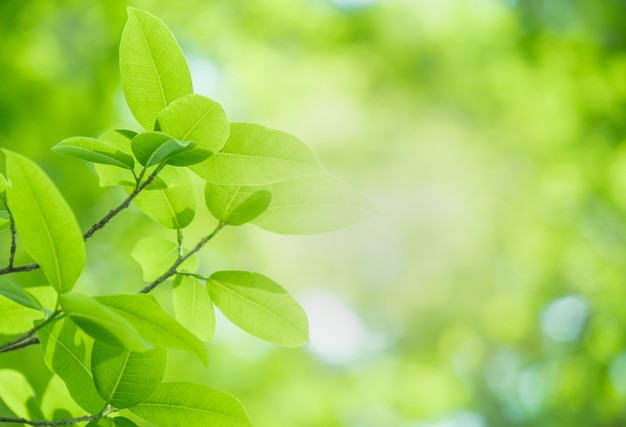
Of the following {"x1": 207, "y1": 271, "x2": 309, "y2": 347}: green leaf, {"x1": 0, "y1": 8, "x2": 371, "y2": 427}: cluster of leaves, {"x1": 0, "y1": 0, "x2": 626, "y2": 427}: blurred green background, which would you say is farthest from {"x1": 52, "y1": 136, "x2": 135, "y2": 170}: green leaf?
{"x1": 0, "y1": 0, "x2": 626, "y2": 427}: blurred green background

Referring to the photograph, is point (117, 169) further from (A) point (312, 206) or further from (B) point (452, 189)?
(B) point (452, 189)

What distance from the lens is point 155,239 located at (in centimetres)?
86

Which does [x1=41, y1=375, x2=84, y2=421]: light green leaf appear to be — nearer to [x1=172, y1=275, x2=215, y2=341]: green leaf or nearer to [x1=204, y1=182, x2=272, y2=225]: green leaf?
[x1=172, y1=275, x2=215, y2=341]: green leaf

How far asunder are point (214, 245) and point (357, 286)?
2.39m

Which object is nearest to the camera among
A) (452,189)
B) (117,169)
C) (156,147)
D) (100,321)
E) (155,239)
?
(100,321)

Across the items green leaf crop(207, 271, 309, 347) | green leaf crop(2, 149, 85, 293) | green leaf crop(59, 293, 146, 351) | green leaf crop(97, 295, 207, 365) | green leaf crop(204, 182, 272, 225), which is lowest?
green leaf crop(59, 293, 146, 351)

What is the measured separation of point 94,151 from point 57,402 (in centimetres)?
40

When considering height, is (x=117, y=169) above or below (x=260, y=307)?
above

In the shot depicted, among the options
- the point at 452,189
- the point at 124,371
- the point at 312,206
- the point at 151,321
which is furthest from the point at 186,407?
the point at 452,189

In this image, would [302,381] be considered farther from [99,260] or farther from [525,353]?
[525,353]

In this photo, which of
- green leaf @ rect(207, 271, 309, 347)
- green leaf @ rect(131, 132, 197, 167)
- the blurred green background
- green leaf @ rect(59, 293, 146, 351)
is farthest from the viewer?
→ the blurred green background

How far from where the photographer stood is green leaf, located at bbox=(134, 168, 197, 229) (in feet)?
2.55

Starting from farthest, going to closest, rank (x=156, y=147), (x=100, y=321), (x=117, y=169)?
(x=117, y=169) < (x=156, y=147) < (x=100, y=321)

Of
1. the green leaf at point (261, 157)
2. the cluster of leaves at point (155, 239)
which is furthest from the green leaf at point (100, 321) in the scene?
the green leaf at point (261, 157)
